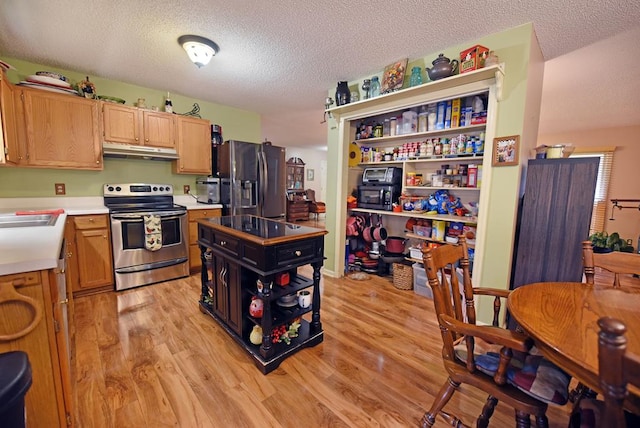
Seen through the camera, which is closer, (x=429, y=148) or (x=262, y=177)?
(x=429, y=148)

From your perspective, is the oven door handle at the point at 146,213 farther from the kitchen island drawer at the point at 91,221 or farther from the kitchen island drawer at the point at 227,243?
the kitchen island drawer at the point at 227,243

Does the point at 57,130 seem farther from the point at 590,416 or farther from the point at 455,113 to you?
the point at 590,416

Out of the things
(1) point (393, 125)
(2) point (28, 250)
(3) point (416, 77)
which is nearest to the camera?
(2) point (28, 250)

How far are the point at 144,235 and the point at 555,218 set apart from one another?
3750 millimetres

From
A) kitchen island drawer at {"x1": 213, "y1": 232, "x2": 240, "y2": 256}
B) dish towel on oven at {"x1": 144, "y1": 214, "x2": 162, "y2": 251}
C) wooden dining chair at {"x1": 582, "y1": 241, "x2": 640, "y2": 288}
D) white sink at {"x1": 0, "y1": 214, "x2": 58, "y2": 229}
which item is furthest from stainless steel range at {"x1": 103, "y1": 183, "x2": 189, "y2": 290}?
wooden dining chair at {"x1": 582, "y1": 241, "x2": 640, "y2": 288}

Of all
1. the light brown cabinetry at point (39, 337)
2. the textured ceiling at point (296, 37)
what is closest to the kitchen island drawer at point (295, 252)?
the light brown cabinetry at point (39, 337)

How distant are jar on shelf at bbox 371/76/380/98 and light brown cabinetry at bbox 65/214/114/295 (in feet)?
9.94

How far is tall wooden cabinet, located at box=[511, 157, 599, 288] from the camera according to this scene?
1943 millimetres

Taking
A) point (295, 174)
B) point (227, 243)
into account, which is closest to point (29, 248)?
point (227, 243)

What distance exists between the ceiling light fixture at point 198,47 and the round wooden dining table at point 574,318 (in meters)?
2.75

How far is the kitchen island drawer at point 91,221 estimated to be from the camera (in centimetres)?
267

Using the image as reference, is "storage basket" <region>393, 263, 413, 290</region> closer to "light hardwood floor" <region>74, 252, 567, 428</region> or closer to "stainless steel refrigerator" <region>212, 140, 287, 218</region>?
"light hardwood floor" <region>74, 252, 567, 428</region>

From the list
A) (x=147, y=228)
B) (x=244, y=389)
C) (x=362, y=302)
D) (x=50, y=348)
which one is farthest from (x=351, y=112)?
(x=50, y=348)

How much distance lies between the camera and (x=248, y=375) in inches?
66.3
